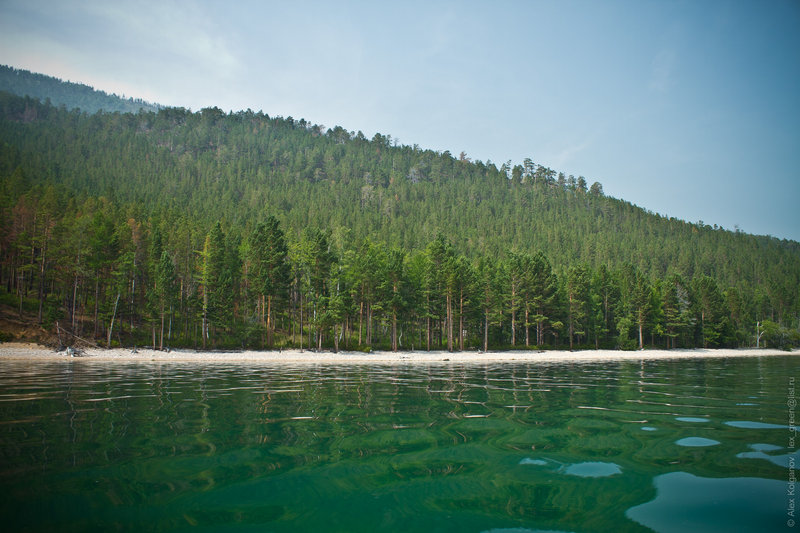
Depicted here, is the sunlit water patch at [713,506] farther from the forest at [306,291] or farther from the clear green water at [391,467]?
the forest at [306,291]

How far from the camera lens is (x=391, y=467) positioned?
6.44 m

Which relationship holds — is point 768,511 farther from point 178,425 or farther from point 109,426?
point 109,426

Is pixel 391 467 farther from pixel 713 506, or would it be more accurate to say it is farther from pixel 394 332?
pixel 394 332

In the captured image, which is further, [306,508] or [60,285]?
[60,285]

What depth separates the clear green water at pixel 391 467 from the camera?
4.64 m

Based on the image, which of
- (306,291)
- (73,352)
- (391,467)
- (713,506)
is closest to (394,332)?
(306,291)

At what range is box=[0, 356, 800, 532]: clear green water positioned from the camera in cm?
464

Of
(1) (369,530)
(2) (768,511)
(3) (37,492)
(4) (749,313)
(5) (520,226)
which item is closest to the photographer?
(1) (369,530)

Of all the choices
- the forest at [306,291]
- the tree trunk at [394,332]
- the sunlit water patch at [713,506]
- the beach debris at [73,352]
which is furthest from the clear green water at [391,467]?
the tree trunk at [394,332]

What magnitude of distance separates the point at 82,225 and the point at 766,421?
71.7 m

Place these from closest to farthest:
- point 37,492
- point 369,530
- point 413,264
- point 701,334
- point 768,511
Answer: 1. point 369,530
2. point 768,511
3. point 37,492
4. point 413,264
5. point 701,334

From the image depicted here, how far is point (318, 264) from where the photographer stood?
5788 cm

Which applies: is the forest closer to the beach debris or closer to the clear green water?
the beach debris

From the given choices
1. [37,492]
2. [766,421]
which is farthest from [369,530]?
[766,421]
